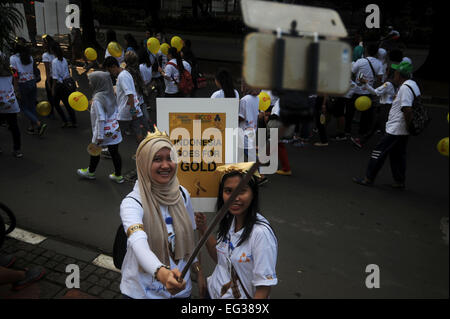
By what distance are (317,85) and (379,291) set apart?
2.95ft

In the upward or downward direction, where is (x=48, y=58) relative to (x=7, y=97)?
upward

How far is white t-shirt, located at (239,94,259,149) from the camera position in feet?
16.3

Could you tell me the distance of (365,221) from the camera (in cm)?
452

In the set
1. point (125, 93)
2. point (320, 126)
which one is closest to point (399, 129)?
point (320, 126)

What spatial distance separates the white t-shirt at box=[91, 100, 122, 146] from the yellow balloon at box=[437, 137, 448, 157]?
15.4 feet

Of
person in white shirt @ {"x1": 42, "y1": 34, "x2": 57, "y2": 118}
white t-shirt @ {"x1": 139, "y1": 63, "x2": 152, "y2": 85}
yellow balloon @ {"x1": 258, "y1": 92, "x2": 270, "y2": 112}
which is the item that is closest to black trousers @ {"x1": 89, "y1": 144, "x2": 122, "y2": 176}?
yellow balloon @ {"x1": 258, "y1": 92, "x2": 270, "y2": 112}

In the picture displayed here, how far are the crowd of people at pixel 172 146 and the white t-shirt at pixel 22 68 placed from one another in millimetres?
18

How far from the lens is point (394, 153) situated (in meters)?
5.11

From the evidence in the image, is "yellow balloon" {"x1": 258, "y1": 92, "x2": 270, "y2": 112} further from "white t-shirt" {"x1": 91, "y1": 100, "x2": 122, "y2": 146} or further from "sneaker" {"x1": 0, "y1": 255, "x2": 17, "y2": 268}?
"sneaker" {"x1": 0, "y1": 255, "x2": 17, "y2": 268}

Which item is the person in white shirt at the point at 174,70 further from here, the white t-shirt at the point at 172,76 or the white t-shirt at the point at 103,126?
the white t-shirt at the point at 103,126

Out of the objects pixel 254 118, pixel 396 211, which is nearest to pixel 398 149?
pixel 396 211

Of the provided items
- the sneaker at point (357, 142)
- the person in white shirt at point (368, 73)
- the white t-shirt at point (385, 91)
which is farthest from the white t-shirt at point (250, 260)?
the person in white shirt at point (368, 73)

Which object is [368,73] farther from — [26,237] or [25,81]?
[25,81]

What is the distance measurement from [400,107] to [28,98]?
663 cm
